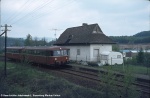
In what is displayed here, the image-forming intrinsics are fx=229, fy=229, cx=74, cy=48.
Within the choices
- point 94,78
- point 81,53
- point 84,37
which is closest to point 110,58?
point 81,53

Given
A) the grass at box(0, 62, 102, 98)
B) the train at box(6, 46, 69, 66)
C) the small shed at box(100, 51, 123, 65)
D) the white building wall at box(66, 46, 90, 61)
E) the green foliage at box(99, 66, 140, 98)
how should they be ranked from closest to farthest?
the green foliage at box(99, 66, 140, 98) < the grass at box(0, 62, 102, 98) < the train at box(6, 46, 69, 66) < the small shed at box(100, 51, 123, 65) < the white building wall at box(66, 46, 90, 61)

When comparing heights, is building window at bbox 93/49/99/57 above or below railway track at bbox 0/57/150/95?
above

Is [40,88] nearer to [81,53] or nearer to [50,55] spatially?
[50,55]

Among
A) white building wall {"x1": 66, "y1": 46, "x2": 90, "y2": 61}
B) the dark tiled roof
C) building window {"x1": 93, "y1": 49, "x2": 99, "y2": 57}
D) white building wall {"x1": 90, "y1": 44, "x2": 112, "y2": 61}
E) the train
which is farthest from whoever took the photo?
the dark tiled roof

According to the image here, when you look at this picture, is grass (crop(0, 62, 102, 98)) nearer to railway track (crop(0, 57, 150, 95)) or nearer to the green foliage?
the green foliage

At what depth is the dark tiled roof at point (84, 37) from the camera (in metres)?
37.1

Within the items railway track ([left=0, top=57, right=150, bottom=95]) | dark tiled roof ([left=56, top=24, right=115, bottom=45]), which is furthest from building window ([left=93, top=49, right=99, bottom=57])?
railway track ([left=0, top=57, right=150, bottom=95])

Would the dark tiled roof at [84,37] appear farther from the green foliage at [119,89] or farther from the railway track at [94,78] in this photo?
the green foliage at [119,89]

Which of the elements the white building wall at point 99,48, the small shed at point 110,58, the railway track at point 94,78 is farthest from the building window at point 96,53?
the railway track at point 94,78

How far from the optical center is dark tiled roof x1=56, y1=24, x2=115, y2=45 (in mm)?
37134

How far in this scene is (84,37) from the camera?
38875mm

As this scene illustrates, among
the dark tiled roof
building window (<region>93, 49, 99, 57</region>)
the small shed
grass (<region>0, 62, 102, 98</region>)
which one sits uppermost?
the dark tiled roof

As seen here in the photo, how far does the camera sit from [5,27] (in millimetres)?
28281

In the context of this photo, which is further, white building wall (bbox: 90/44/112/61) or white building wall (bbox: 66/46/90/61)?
white building wall (bbox: 66/46/90/61)
